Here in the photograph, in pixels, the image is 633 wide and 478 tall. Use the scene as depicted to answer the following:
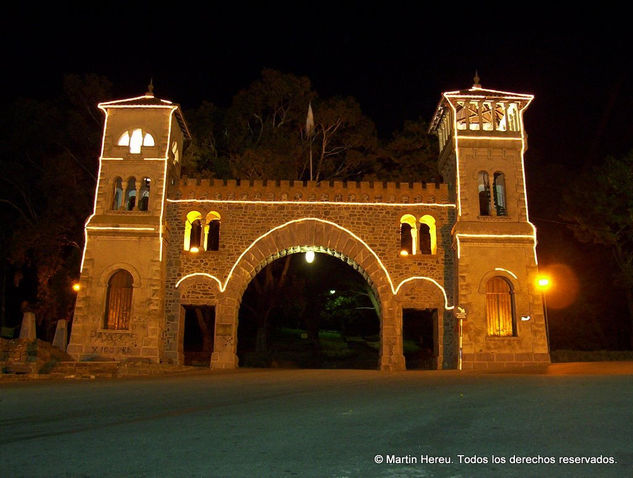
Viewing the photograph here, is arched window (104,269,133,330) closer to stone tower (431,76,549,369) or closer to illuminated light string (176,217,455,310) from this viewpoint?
illuminated light string (176,217,455,310)

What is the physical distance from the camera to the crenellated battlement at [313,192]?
20.9 meters

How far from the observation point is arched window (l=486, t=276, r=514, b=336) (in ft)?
62.2

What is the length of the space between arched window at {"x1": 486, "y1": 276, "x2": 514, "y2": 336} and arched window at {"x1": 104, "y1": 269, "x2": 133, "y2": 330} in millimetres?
11460

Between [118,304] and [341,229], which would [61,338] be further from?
[341,229]

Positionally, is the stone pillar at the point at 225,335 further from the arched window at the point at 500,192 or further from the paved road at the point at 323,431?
the arched window at the point at 500,192

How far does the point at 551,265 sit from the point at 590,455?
Answer: 23713 millimetres

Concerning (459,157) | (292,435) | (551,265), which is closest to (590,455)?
(292,435)

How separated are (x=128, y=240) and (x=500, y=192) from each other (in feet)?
41.3

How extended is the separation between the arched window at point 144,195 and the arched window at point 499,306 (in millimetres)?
11790

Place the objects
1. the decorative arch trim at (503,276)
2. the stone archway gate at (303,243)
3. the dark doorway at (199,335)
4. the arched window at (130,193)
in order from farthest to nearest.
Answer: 1. the dark doorway at (199,335)
2. the arched window at (130,193)
3. the stone archway gate at (303,243)
4. the decorative arch trim at (503,276)

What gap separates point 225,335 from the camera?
19797 millimetres

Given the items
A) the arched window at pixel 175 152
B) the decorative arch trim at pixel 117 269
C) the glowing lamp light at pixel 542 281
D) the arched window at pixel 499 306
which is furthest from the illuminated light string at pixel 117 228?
the glowing lamp light at pixel 542 281

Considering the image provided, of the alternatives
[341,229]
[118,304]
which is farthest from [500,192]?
[118,304]

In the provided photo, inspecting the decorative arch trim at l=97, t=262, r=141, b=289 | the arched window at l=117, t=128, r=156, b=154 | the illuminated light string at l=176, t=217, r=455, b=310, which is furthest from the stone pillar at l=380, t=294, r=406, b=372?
the arched window at l=117, t=128, r=156, b=154
